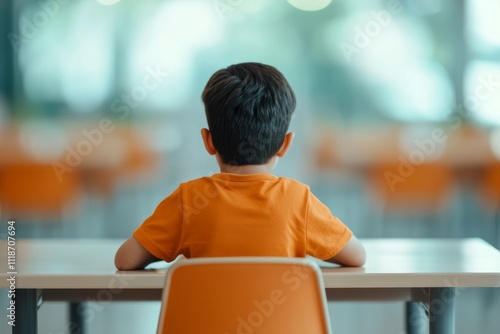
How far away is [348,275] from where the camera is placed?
1510 mm

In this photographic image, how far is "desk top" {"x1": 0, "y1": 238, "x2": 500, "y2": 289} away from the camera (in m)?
1.51

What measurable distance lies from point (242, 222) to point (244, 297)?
0.71 feet

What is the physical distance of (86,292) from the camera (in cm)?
183

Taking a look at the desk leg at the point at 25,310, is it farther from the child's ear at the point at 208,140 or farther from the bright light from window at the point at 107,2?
the bright light from window at the point at 107,2

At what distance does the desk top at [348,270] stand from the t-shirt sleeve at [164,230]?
0.06 metres

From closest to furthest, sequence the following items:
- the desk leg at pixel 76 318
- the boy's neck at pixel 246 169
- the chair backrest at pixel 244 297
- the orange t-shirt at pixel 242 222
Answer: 1. the chair backrest at pixel 244 297
2. the orange t-shirt at pixel 242 222
3. the boy's neck at pixel 246 169
4. the desk leg at pixel 76 318

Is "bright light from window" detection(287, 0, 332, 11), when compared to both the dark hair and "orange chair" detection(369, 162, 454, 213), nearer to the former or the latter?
"orange chair" detection(369, 162, 454, 213)

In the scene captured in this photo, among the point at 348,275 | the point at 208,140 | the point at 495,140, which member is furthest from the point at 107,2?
the point at 348,275

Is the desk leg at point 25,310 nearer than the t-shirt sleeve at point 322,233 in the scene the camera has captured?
No

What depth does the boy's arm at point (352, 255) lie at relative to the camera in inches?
62.0

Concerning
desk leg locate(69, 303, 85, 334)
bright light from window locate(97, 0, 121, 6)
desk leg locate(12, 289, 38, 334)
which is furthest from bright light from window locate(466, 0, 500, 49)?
desk leg locate(12, 289, 38, 334)

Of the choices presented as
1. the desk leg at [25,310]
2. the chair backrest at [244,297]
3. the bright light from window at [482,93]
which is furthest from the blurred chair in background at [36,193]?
the chair backrest at [244,297]

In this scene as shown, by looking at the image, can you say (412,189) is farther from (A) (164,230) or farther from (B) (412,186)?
(A) (164,230)

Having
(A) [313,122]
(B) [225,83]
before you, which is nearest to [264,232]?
(B) [225,83]
